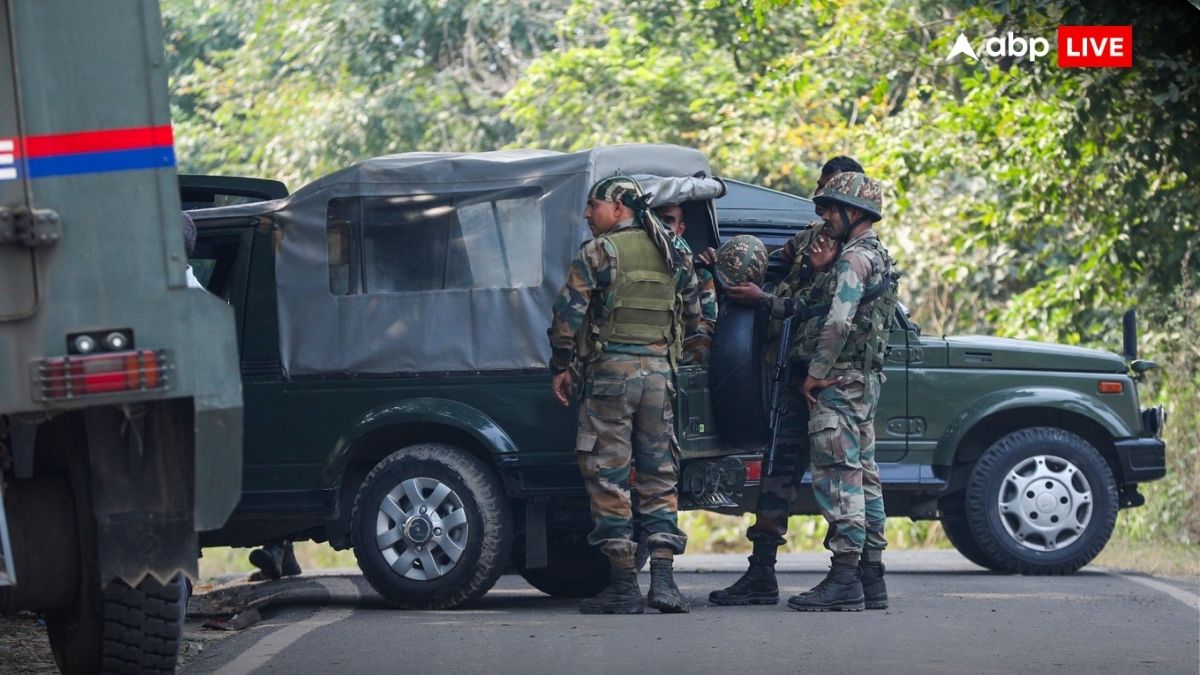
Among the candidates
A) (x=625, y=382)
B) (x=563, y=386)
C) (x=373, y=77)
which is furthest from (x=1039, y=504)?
(x=373, y=77)

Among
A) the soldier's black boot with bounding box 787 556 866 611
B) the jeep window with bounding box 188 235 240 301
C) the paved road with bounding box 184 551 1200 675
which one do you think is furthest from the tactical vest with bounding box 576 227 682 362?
the jeep window with bounding box 188 235 240 301

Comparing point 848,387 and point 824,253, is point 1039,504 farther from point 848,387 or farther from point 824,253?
point 824,253

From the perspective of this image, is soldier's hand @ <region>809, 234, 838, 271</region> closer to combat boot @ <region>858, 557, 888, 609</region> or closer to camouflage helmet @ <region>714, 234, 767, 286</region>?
camouflage helmet @ <region>714, 234, 767, 286</region>

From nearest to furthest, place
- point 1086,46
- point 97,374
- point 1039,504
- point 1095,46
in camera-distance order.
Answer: point 97,374
point 1039,504
point 1095,46
point 1086,46

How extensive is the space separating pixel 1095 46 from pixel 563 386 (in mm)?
6566

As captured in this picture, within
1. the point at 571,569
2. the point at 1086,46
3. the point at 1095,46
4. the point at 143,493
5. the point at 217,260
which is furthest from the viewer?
the point at 1086,46

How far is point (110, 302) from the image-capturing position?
528 centimetres

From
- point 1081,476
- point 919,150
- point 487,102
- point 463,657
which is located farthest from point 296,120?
point 463,657

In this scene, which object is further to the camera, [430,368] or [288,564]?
[288,564]

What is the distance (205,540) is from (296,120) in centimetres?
1575

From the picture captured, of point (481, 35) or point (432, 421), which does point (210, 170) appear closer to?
point (481, 35)

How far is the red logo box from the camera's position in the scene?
43.4 ft

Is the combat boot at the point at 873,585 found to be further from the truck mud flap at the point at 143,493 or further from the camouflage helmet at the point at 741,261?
the truck mud flap at the point at 143,493

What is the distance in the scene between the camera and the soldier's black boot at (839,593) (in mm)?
8945
